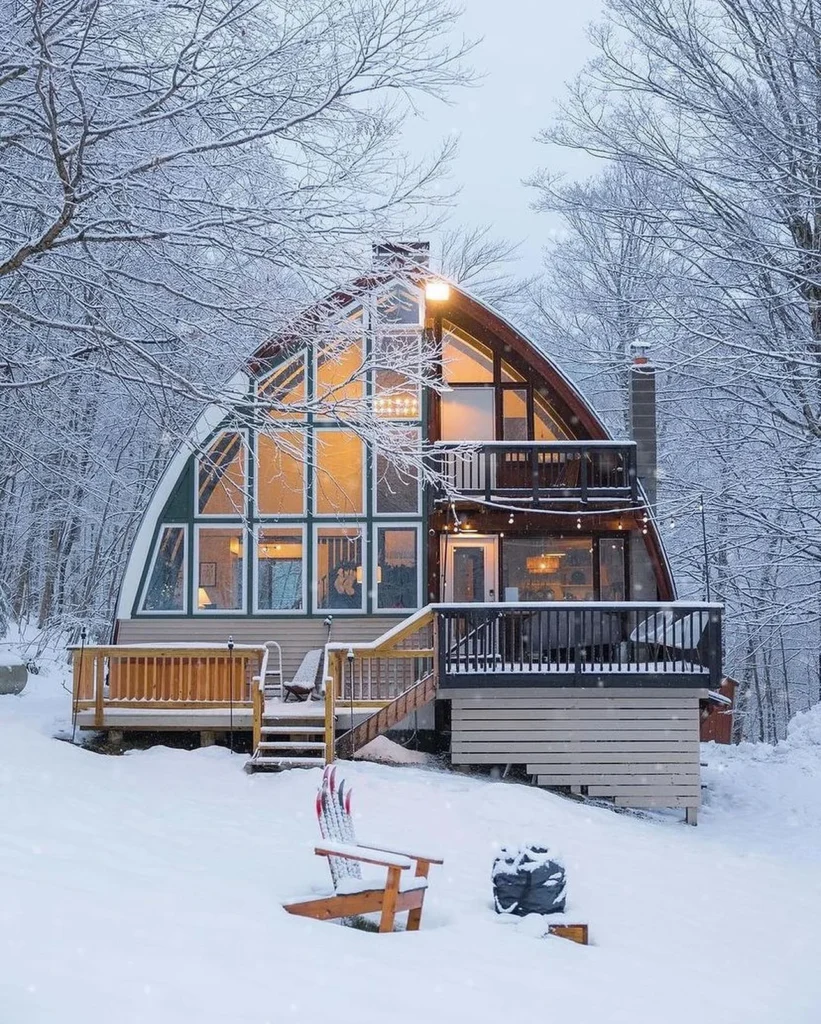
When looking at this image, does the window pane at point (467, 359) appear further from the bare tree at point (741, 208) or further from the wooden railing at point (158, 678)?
the wooden railing at point (158, 678)

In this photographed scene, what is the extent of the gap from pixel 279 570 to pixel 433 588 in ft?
7.42

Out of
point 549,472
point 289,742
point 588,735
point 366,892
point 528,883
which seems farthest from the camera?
point 549,472

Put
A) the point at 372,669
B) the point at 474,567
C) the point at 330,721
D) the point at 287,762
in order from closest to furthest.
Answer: the point at 287,762 < the point at 330,721 < the point at 372,669 < the point at 474,567

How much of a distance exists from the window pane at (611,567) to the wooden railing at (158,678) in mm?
5680

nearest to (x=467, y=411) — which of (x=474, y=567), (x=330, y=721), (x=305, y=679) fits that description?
(x=474, y=567)

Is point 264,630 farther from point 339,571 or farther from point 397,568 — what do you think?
→ point 397,568

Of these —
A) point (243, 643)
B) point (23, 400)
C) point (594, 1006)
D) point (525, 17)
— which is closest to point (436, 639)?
point (243, 643)

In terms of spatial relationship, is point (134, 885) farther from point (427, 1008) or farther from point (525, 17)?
point (525, 17)

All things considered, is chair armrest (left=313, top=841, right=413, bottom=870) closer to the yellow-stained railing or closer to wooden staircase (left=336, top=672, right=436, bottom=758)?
the yellow-stained railing

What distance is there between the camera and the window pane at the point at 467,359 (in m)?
16.9

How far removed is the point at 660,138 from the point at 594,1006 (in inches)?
421

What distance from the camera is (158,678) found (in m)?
13.8

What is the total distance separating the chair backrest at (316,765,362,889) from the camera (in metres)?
7.42

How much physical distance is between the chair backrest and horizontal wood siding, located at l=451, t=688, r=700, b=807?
5249mm
